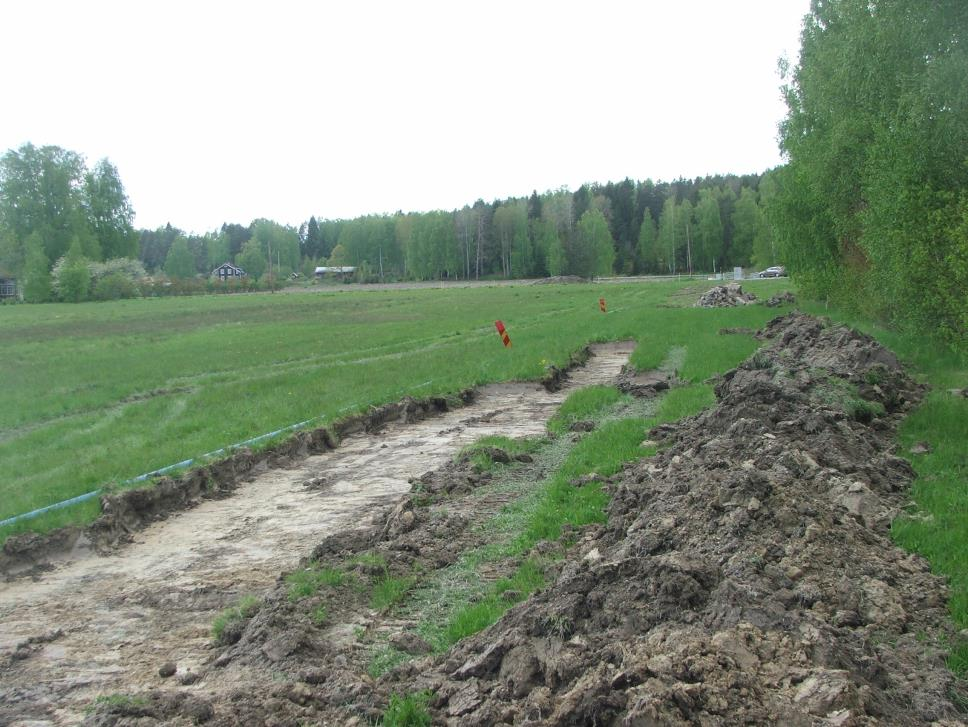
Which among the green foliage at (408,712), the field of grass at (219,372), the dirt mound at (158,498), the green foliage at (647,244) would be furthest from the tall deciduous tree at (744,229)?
the green foliage at (408,712)

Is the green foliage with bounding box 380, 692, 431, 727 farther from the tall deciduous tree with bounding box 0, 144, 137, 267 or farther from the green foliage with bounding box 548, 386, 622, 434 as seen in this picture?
the tall deciduous tree with bounding box 0, 144, 137, 267

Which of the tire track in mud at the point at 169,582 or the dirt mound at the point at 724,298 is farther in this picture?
the dirt mound at the point at 724,298

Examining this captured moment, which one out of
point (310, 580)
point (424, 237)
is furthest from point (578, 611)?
point (424, 237)

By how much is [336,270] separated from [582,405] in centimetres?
14383

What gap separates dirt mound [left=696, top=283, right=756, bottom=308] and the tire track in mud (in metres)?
38.4

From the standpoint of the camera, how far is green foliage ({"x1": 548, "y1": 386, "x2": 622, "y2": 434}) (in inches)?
591

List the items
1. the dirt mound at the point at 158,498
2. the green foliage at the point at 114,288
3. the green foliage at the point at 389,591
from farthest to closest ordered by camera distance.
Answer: the green foliage at the point at 114,288 → the dirt mound at the point at 158,498 → the green foliage at the point at 389,591

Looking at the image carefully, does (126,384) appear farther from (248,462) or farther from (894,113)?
(894,113)

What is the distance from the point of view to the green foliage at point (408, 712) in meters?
4.92

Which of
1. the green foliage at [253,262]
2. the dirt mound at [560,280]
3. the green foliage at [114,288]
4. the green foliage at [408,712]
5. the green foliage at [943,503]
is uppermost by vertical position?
the green foliage at [253,262]

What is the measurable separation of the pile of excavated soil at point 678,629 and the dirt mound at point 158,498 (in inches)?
116

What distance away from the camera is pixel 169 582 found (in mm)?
8141

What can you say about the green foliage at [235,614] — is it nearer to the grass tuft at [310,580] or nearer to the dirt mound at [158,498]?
the grass tuft at [310,580]

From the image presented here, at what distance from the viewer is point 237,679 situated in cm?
577
